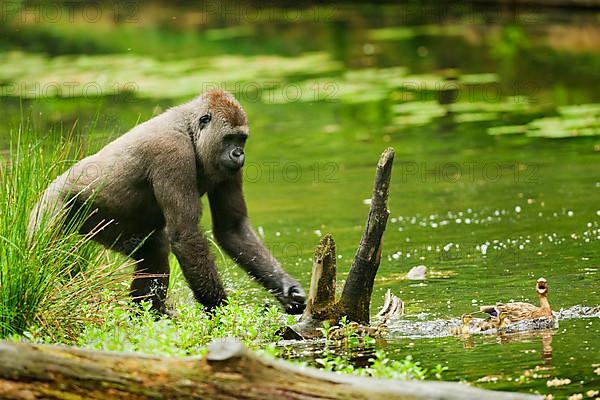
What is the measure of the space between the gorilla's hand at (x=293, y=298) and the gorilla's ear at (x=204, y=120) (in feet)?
3.80

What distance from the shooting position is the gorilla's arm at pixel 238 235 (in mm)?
8023

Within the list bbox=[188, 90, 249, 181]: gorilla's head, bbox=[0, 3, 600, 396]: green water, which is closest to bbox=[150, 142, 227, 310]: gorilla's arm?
bbox=[188, 90, 249, 181]: gorilla's head

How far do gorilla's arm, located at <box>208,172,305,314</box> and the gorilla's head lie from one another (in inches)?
11.8

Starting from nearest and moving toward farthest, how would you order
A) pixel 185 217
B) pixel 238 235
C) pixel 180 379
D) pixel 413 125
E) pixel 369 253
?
pixel 180 379 < pixel 369 253 < pixel 185 217 < pixel 238 235 < pixel 413 125

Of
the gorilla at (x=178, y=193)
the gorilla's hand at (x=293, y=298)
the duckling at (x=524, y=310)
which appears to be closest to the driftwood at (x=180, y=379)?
the duckling at (x=524, y=310)

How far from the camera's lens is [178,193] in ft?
24.7

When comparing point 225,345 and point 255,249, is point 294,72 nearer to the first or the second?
point 255,249

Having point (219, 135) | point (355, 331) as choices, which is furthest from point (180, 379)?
point (219, 135)

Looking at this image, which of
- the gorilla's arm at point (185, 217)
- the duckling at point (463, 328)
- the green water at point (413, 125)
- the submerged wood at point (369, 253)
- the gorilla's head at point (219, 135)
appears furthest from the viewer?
the green water at point (413, 125)

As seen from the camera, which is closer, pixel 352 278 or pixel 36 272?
pixel 36 272

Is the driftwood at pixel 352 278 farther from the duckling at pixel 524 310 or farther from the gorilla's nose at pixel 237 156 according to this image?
the gorilla's nose at pixel 237 156

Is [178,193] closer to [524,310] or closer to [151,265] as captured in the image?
[151,265]

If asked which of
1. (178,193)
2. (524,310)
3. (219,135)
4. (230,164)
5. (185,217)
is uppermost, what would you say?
(219,135)

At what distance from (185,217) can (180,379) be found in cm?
→ 273
